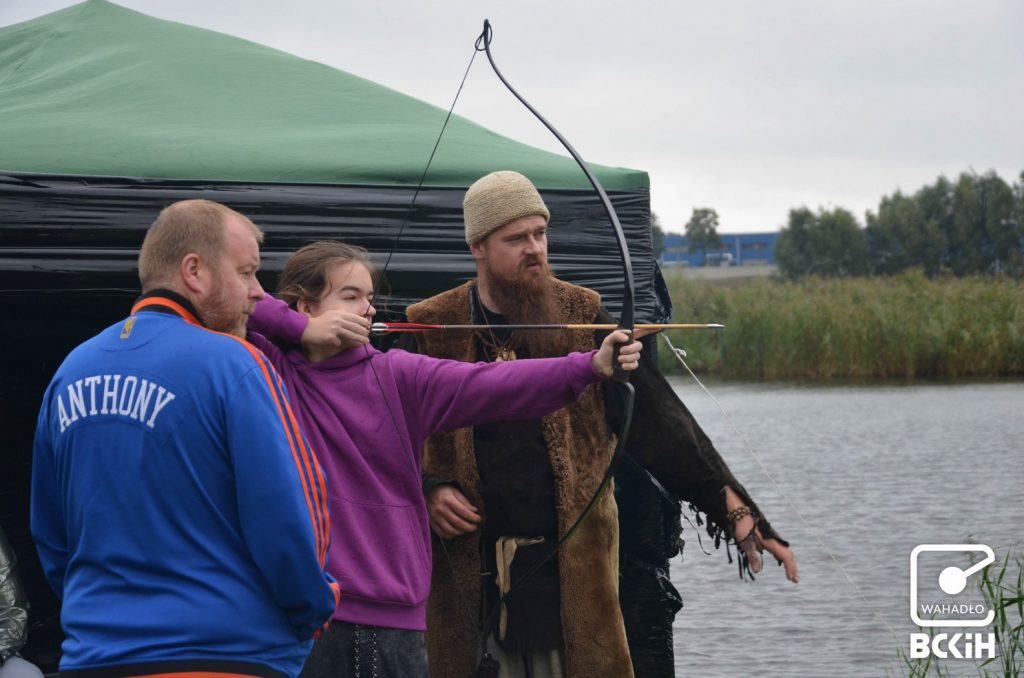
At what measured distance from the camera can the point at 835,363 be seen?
19844 millimetres

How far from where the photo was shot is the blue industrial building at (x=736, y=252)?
65.2m

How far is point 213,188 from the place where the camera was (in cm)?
396

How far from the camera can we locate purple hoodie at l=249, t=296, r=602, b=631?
2.72 m

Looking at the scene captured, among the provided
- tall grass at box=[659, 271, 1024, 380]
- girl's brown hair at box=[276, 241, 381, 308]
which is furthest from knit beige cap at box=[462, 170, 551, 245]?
tall grass at box=[659, 271, 1024, 380]

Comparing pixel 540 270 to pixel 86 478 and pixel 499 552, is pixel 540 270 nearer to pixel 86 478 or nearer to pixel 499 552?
pixel 499 552

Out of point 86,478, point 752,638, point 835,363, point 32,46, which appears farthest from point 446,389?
point 835,363

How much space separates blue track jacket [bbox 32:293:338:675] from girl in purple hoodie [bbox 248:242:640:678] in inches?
19.9

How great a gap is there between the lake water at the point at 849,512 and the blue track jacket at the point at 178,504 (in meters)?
2.40

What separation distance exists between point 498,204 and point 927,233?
39.7 metres

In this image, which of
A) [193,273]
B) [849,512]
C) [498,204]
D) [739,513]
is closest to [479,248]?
[498,204]

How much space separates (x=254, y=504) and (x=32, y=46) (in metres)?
3.92

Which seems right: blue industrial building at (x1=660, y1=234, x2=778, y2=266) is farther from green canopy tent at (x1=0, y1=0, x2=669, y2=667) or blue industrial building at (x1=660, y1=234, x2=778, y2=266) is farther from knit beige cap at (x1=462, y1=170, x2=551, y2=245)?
knit beige cap at (x1=462, y1=170, x2=551, y2=245)

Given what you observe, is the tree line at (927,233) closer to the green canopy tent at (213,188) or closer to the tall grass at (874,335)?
the tall grass at (874,335)

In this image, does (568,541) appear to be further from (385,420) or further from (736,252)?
(736,252)
